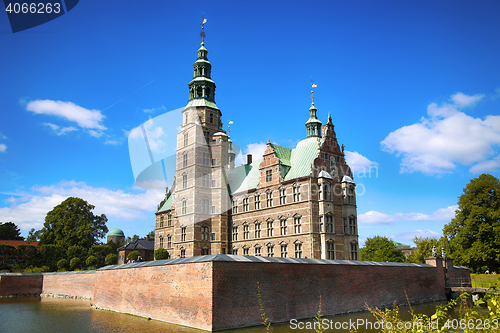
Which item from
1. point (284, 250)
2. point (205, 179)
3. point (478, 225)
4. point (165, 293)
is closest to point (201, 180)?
point (205, 179)

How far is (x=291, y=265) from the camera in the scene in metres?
23.8

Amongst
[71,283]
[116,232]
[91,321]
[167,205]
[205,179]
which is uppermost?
[205,179]

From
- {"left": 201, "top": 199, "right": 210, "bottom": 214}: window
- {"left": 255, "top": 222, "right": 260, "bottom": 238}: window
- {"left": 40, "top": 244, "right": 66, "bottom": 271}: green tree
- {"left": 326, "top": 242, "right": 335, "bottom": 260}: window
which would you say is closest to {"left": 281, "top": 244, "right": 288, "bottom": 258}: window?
{"left": 255, "top": 222, "right": 260, "bottom": 238}: window

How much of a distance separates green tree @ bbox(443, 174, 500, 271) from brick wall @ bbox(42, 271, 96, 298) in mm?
40706

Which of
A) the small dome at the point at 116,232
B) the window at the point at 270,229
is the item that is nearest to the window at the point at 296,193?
the window at the point at 270,229

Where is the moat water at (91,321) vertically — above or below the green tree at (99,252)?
below

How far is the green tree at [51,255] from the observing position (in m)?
56.1

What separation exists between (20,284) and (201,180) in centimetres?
2592

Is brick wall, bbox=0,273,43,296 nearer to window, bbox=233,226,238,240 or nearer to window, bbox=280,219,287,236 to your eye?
window, bbox=233,226,238,240

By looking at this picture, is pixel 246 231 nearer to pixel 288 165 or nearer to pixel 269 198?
pixel 269 198

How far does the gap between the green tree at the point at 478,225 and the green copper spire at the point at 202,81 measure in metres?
33.4

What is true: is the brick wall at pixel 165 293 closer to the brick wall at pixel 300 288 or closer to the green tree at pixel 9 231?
the brick wall at pixel 300 288

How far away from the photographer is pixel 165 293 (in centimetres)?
2372

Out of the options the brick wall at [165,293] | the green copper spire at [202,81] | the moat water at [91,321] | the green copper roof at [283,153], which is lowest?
the moat water at [91,321]
